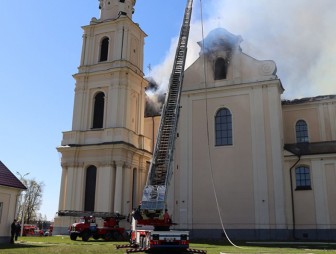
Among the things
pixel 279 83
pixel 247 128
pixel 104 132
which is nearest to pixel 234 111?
pixel 247 128

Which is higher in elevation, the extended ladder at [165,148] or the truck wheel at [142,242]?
the extended ladder at [165,148]

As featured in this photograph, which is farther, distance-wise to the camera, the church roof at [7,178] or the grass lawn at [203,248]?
the church roof at [7,178]

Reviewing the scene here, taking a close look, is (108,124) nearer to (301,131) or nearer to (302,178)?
(301,131)

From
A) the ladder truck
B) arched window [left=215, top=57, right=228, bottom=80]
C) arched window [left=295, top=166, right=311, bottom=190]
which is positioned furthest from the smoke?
the ladder truck

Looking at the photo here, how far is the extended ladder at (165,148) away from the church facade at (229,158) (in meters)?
6.68

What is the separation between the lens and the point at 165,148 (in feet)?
57.0

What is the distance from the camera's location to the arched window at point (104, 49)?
39031 millimetres

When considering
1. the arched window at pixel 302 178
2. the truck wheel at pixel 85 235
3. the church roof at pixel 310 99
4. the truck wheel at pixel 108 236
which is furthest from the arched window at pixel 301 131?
the truck wheel at pixel 85 235

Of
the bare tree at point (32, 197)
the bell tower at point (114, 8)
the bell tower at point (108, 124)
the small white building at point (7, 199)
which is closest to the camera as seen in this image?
the small white building at point (7, 199)

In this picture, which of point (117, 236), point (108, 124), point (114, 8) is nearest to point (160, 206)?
point (117, 236)

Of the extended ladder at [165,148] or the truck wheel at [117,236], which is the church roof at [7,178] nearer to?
the truck wheel at [117,236]

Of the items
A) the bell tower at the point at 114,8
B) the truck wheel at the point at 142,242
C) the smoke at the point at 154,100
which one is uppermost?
the bell tower at the point at 114,8

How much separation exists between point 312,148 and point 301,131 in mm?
3887

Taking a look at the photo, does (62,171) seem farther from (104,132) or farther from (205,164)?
(205,164)
